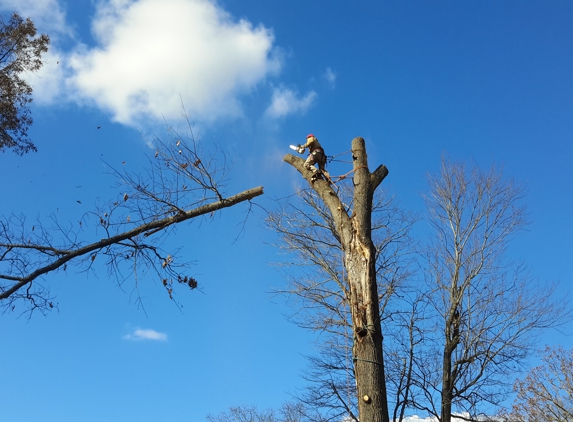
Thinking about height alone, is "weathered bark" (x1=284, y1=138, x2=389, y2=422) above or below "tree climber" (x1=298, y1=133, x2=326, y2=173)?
below

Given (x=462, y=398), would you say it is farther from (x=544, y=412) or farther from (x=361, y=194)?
(x=361, y=194)

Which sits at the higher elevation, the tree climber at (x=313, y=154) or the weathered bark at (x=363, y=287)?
the tree climber at (x=313, y=154)

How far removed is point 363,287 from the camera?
4.69 metres

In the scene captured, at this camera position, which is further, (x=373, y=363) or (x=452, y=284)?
(x=452, y=284)

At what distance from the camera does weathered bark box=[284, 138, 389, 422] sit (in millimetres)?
4355

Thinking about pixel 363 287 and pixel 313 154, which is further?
pixel 313 154

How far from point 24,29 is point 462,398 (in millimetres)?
12893

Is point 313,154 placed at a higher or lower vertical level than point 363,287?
Result: higher

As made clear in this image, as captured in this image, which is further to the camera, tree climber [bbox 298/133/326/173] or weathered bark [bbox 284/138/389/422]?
tree climber [bbox 298/133/326/173]

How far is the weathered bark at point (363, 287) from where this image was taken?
4.36 metres

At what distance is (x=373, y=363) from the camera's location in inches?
175

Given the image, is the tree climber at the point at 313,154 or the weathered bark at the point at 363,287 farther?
the tree climber at the point at 313,154

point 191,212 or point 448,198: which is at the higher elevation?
point 448,198

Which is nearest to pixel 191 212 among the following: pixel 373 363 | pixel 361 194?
pixel 361 194
